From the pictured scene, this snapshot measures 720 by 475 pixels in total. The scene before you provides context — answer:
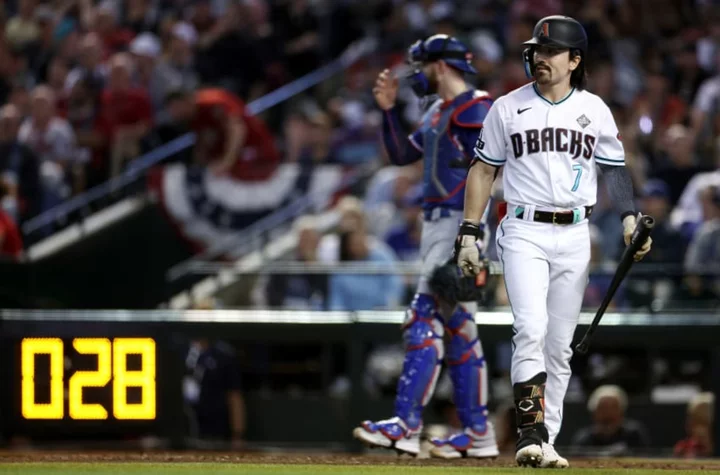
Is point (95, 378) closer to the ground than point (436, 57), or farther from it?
closer to the ground

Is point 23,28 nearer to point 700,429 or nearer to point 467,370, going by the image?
point 700,429

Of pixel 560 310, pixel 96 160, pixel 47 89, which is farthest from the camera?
pixel 47 89

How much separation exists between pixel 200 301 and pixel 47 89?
552 cm

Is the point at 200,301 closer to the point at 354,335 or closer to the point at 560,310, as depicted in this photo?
the point at 354,335

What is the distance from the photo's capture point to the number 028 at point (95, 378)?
10008 millimetres

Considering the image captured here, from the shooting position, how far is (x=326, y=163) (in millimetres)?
14984

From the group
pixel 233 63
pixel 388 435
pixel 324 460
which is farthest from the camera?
pixel 233 63

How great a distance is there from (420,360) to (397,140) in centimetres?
122

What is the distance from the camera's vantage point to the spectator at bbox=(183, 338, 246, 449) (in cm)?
1163

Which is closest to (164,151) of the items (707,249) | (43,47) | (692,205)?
(43,47)

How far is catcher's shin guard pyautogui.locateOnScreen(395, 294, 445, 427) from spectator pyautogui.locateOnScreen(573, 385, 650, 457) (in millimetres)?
2534

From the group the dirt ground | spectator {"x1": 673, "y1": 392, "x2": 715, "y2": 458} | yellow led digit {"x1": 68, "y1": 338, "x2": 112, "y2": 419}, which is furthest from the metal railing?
spectator {"x1": 673, "y1": 392, "x2": 715, "y2": 458}

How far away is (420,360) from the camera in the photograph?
346 inches

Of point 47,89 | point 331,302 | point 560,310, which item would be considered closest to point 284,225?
point 331,302
